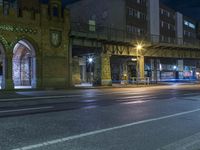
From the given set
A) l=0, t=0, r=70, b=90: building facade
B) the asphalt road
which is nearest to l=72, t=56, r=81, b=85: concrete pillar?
l=0, t=0, r=70, b=90: building facade

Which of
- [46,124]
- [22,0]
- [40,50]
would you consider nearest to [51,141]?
[46,124]

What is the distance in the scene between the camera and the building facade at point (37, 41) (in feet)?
107

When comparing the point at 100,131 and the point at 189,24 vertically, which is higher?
the point at 189,24

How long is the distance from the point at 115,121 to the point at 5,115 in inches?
154

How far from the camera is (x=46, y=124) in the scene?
8758mm

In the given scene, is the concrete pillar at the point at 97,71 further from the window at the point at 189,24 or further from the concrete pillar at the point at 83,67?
the window at the point at 189,24

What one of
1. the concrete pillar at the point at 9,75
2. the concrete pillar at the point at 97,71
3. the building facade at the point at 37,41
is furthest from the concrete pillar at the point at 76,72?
the concrete pillar at the point at 9,75

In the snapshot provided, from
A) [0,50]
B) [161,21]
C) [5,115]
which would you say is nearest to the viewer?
[5,115]

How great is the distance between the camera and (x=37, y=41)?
35094 mm

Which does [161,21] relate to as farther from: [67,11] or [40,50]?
[40,50]

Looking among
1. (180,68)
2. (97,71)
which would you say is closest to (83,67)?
(97,71)

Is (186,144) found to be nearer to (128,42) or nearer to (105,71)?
(105,71)

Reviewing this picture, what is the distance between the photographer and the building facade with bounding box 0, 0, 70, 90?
107 feet

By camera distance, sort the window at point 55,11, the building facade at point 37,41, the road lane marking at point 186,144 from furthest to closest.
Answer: the window at point 55,11, the building facade at point 37,41, the road lane marking at point 186,144
